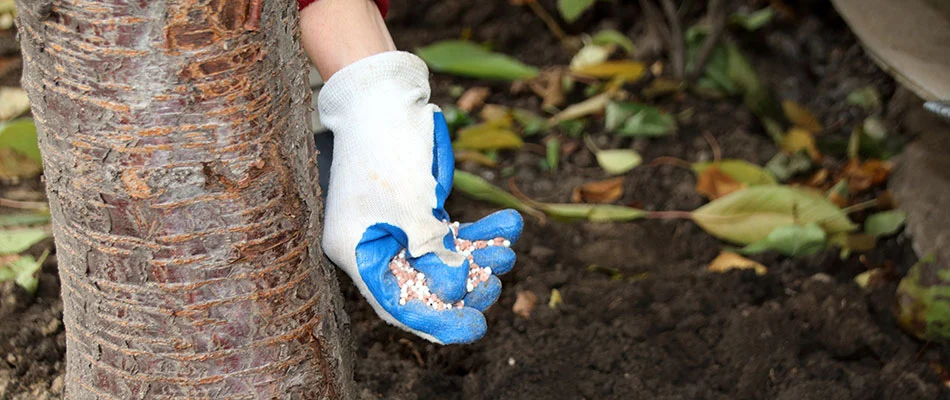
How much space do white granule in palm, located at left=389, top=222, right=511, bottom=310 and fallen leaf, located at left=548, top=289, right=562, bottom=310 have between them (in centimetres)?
48

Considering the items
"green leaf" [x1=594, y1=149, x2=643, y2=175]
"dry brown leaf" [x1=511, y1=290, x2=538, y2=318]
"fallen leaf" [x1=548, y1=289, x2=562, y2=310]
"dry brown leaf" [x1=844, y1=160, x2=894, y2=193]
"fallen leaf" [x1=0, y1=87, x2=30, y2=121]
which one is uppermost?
"fallen leaf" [x1=0, y1=87, x2=30, y2=121]

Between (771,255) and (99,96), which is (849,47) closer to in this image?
(771,255)

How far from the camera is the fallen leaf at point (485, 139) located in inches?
93.7

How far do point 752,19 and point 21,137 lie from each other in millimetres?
1951

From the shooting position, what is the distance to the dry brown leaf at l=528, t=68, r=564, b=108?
260cm

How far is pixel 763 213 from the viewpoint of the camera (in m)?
2.07

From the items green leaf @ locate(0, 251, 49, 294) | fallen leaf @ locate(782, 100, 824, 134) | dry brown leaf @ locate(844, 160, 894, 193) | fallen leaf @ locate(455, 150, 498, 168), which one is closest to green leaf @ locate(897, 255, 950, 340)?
dry brown leaf @ locate(844, 160, 894, 193)

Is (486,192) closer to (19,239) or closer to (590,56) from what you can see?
(590,56)

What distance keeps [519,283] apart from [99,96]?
1059 millimetres

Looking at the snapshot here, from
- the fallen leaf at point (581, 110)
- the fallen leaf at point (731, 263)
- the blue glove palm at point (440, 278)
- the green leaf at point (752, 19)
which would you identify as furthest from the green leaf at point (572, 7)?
the blue glove palm at point (440, 278)

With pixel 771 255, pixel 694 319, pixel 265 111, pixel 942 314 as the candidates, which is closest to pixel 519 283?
pixel 694 319

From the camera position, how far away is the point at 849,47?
2697 millimetres

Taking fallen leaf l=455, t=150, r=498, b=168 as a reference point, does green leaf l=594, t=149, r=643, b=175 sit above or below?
below

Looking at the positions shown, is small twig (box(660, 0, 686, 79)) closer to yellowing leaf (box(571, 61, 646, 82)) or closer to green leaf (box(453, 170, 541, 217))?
yellowing leaf (box(571, 61, 646, 82))
